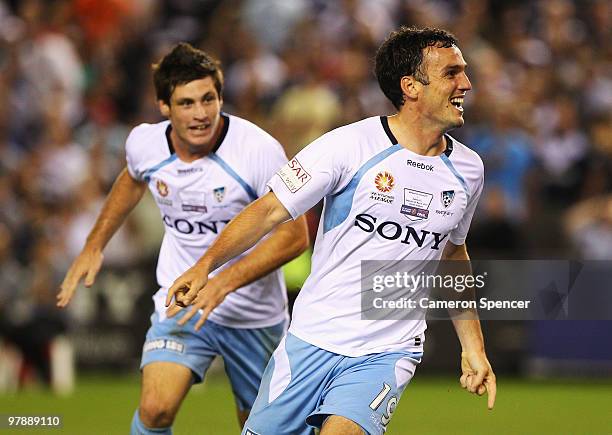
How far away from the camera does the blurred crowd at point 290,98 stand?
1389 centimetres

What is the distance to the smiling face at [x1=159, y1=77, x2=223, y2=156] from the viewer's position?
720 centimetres

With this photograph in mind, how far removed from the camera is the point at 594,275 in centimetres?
1262

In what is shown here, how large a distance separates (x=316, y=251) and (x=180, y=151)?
1645 mm

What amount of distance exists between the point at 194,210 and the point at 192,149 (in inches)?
14.6

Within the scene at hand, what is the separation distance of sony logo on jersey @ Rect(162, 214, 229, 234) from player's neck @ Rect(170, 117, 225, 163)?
1.23 ft

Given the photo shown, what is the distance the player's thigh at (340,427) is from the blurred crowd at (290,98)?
7892 mm

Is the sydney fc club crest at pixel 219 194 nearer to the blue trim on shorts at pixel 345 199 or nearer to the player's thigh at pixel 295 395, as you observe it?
the blue trim on shorts at pixel 345 199

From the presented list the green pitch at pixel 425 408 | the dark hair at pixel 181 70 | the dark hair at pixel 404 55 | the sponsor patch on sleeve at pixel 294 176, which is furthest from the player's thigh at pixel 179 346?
the green pitch at pixel 425 408

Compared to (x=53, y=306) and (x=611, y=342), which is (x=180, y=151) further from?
(x=611, y=342)

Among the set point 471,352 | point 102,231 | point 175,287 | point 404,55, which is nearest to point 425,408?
point 102,231

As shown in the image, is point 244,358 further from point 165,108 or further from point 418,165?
point 418,165

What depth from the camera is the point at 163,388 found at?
22.7ft

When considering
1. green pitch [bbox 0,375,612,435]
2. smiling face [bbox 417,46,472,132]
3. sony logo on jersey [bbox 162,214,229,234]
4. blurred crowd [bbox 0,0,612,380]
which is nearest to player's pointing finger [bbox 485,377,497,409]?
smiling face [bbox 417,46,472,132]

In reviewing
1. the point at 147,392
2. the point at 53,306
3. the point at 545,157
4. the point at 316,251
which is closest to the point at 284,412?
the point at 316,251
